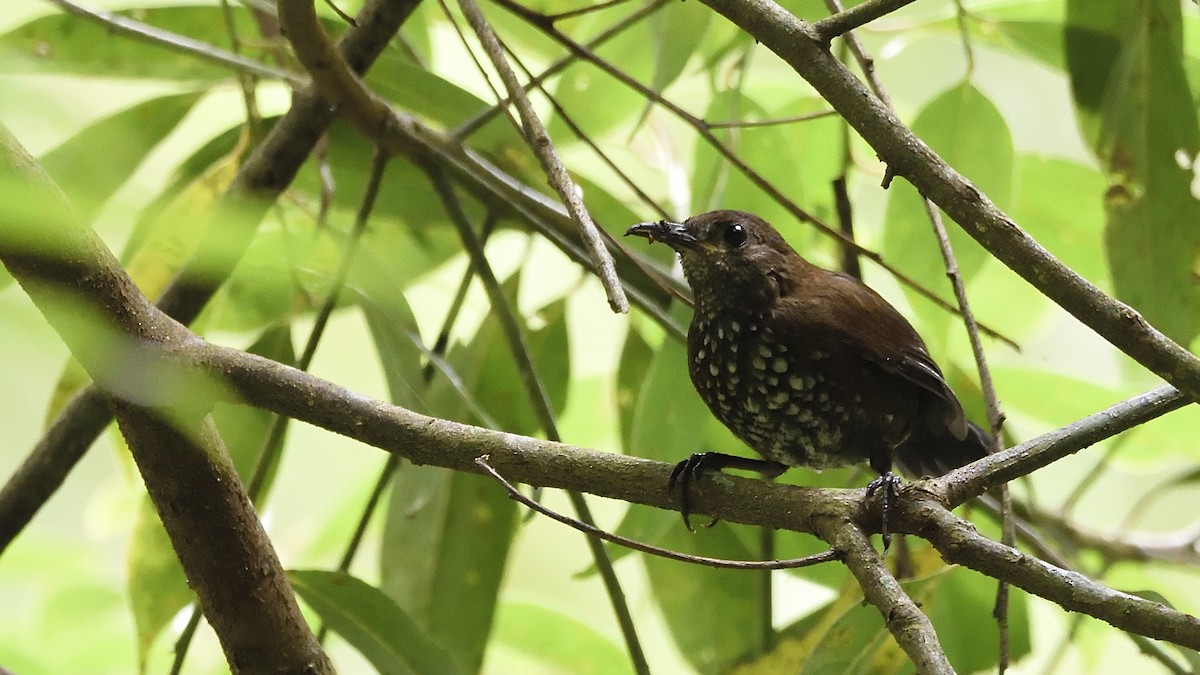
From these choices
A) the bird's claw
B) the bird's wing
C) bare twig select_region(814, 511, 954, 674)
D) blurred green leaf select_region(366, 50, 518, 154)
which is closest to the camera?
bare twig select_region(814, 511, 954, 674)

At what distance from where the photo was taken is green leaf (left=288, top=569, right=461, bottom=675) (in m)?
1.72

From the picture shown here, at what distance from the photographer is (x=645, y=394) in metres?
1.89

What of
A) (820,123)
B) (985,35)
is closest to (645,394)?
(820,123)

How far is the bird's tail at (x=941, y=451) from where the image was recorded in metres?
2.06

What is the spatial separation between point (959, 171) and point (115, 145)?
1.54 metres

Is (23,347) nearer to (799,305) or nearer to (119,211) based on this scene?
(119,211)

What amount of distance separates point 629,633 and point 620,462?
1.43 ft

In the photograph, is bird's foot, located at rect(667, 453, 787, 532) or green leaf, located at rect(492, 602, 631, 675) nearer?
bird's foot, located at rect(667, 453, 787, 532)

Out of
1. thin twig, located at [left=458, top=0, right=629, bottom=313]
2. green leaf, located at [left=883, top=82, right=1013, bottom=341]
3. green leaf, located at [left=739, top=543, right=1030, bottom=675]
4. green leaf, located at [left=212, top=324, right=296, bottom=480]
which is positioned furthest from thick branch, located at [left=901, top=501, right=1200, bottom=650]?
green leaf, located at [left=212, top=324, right=296, bottom=480]

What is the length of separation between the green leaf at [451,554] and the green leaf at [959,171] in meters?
0.87

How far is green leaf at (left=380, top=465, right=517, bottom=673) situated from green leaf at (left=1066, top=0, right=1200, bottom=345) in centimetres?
113

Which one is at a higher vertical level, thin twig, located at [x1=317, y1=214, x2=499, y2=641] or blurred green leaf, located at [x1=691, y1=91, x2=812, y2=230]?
blurred green leaf, located at [x1=691, y1=91, x2=812, y2=230]

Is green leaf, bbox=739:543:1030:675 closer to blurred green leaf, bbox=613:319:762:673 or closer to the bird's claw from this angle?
blurred green leaf, bbox=613:319:762:673

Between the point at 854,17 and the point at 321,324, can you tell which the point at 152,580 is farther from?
the point at 854,17
